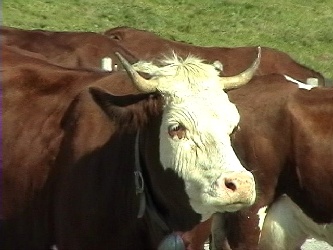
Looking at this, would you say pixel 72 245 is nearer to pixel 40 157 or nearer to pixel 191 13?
pixel 40 157

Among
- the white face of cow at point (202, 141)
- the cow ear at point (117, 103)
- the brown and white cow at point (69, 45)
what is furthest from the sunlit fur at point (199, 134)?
the brown and white cow at point (69, 45)

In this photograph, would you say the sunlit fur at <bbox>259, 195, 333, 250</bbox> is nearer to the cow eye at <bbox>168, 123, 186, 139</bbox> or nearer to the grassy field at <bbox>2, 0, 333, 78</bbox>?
Answer: the cow eye at <bbox>168, 123, 186, 139</bbox>

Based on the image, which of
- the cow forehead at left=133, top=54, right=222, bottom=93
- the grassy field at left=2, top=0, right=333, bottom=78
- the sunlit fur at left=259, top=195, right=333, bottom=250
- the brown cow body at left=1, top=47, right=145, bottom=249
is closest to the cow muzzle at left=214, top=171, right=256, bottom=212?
the cow forehead at left=133, top=54, right=222, bottom=93

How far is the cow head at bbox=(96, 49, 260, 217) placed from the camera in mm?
4199

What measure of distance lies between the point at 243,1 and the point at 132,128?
17.8 m

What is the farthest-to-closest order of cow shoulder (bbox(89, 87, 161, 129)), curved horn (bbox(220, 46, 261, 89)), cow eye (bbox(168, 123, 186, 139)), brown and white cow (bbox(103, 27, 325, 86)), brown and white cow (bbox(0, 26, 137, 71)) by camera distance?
1. brown and white cow (bbox(103, 27, 325, 86))
2. brown and white cow (bbox(0, 26, 137, 71))
3. curved horn (bbox(220, 46, 261, 89))
4. cow shoulder (bbox(89, 87, 161, 129))
5. cow eye (bbox(168, 123, 186, 139))

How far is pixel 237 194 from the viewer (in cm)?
416

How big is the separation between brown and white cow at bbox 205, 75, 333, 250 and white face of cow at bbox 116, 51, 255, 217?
194 cm

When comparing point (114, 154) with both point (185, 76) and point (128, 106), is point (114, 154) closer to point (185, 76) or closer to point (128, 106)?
point (128, 106)

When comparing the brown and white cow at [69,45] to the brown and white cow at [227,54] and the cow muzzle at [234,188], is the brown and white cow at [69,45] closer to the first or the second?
the brown and white cow at [227,54]

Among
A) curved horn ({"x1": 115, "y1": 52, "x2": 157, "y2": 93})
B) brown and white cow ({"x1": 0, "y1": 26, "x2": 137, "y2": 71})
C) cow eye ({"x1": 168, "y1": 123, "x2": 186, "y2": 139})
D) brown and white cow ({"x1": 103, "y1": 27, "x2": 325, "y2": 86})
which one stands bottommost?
brown and white cow ({"x1": 103, "y1": 27, "x2": 325, "y2": 86})

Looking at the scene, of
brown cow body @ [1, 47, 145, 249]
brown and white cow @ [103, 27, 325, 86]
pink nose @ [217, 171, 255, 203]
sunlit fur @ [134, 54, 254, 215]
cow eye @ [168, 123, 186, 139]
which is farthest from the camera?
brown and white cow @ [103, 27, 325, 86]

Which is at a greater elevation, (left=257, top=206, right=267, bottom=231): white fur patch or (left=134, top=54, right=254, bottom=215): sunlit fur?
(left=134, top=54, right=254, bottom=215): sunlit fur

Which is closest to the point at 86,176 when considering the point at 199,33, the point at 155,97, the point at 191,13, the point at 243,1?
the point at 155,97
